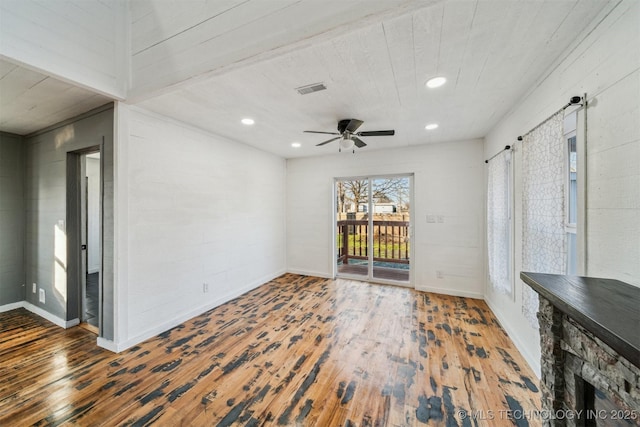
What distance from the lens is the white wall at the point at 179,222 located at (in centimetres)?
241

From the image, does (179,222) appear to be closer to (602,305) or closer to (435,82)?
(435,82)

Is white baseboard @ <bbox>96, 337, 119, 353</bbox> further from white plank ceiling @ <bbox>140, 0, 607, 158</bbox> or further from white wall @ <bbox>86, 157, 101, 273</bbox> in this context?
white wall @ <bbox>86, 157, 101, 273</bbox>

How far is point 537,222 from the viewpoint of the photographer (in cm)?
197

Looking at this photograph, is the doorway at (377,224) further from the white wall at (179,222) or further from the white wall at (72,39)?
the white wall at (72,39)

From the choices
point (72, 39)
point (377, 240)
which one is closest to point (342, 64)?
point (72, 39)

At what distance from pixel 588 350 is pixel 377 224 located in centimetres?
373

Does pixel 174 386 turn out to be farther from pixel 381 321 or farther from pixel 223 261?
pixel 381 321

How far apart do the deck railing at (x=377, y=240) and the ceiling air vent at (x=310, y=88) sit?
2.97 m

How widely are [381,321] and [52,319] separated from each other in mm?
4234

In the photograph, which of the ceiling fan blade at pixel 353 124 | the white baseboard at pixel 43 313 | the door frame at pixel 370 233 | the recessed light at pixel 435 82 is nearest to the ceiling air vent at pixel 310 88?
the ceiling fan blade at pixel 353 124

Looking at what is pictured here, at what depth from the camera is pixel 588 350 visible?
83 centimetres

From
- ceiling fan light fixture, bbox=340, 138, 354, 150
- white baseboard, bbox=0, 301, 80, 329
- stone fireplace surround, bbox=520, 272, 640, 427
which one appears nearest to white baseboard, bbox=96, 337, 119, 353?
white baseboard, bbox=0, 301, 80, 329

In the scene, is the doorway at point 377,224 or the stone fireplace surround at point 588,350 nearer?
the stone fireplace surround at point 588,350

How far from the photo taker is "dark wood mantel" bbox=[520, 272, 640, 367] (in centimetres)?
60
